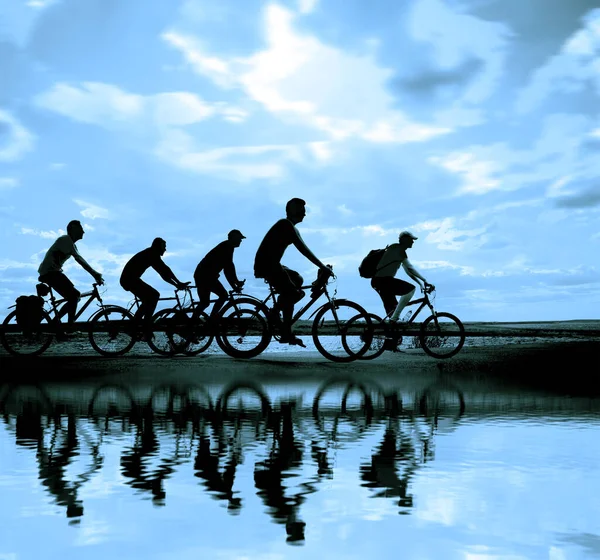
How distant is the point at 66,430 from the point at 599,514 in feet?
15.6

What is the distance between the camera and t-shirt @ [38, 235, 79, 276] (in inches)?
641

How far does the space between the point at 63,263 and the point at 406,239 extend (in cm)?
585

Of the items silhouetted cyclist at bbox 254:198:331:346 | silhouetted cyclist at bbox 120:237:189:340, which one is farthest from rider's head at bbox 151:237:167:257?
silhouetted cyclist at bbox 254:198:331:346

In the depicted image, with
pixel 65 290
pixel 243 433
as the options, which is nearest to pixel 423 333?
pixel 65 290

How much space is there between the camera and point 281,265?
1483 cm

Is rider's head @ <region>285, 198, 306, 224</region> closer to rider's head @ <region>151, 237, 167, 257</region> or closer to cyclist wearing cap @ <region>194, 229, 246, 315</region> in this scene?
cyclist wearing cap @ <region>194, 229, 246, 315</region>

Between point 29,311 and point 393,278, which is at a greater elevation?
point 393,278

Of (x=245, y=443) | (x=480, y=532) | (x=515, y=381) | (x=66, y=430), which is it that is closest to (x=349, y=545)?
(x=480, y=532)

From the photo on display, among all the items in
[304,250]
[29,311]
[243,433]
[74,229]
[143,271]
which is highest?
[74,229]

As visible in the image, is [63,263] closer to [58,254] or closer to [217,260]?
A: [58,254]

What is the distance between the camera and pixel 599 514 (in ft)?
16.1

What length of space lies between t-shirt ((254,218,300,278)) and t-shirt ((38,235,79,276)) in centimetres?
356

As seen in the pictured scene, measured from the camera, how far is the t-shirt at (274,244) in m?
14.6

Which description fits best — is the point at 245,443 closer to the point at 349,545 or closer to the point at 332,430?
the point at 332,430
